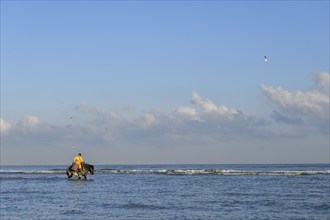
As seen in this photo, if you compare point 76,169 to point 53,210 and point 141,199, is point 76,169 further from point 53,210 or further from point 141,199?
point 53,210

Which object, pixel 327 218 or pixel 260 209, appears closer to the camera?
pixel 327 218

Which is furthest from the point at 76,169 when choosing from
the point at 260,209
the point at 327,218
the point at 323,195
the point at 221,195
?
the point at 327,218

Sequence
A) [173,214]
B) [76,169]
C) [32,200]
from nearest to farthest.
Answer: [173,214]
[32,200]
[76,169]

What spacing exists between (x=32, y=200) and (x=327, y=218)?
69.9 ft

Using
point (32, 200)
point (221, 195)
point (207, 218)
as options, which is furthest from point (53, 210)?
point (221, 195)

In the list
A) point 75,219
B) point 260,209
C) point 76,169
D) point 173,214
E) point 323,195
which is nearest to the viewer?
point 75,219

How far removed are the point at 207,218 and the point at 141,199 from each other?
1181cm

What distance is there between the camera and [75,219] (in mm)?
30016

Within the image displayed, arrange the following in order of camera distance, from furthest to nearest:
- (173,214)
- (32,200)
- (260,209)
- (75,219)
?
(32,200) → (260,209) → (173,214) → (75,219)

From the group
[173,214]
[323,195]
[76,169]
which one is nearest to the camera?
[173,214]

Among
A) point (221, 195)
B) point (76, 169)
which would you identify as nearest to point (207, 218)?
point (221, 195)

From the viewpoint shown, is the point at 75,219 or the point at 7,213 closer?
the point at 75,219

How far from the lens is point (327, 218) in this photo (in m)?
30.8

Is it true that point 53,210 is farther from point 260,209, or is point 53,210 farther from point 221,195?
point 221,195
